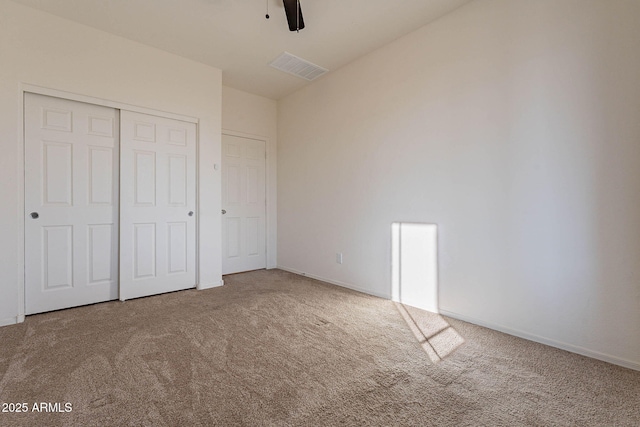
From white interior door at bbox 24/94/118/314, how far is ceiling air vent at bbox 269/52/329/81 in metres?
1.93

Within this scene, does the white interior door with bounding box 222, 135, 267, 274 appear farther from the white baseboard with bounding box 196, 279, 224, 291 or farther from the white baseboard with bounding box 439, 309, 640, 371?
the white baseboard with bounding box 439, 309, 640, 371

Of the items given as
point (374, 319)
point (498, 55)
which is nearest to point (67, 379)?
point (374, 319)

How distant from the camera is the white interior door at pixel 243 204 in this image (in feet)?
14.1

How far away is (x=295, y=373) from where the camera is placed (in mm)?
1723

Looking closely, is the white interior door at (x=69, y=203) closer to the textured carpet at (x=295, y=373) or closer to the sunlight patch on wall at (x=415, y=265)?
the textured carpet at (x=295, y=373)

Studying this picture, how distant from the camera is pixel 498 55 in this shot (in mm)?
2326

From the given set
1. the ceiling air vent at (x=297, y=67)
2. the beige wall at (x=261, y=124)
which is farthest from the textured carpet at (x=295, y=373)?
the ceiling air vent at (x=297, y=67)

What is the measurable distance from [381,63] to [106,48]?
2.89 meters

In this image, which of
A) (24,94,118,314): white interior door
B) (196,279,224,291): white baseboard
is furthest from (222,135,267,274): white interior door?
(24,94,118,314): white interior door

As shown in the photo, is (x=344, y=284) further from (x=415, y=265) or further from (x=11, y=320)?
(x=11, y=320)

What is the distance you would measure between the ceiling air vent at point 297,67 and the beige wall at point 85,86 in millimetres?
843

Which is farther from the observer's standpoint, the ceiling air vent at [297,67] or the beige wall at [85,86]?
the ceiling air vent at [297,67]

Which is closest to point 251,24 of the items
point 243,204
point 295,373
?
point 243,204

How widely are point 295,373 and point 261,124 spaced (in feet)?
12.7
